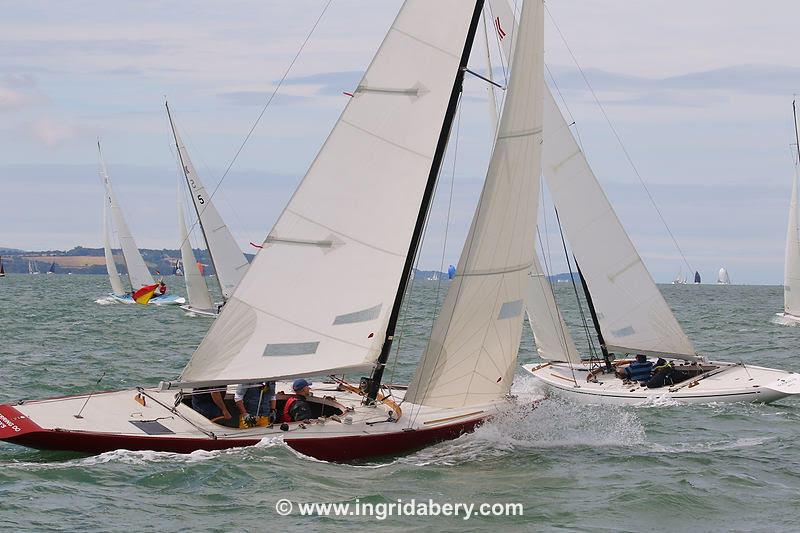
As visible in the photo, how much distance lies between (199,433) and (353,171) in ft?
13.2

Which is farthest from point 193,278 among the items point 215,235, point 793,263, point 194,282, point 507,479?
point 507,479

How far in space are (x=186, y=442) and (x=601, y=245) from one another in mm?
11551

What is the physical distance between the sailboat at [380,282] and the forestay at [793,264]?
115 ft

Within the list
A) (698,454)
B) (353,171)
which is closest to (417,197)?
(353,171)

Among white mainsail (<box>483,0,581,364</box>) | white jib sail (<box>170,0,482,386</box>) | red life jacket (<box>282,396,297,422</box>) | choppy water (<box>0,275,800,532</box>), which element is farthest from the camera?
white mainsail (<box>483,0,581,364</box>)

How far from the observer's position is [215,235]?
130 feet

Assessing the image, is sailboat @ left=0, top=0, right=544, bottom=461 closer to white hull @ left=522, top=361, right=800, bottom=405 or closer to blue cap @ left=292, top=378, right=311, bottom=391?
blue cap @ left=292, top=378, right=311, bottom=391

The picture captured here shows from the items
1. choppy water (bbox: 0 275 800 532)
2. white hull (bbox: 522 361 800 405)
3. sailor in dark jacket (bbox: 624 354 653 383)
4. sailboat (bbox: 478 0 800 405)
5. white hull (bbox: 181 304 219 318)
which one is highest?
sailboat (bbox: 478 0 800 405)

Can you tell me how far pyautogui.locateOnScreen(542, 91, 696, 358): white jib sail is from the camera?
2277cm

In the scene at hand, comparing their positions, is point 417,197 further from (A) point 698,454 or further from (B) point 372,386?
(A) point 698,454

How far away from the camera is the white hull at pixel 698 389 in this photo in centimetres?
2028

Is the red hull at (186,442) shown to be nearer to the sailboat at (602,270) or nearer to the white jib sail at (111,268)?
the sailboat at (602,270)

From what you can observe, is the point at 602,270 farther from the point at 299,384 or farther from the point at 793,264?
the point at 793,264

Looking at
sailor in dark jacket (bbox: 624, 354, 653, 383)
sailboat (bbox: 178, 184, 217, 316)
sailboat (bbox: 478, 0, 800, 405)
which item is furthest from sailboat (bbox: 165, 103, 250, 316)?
sailor in dark jacket (bbox: 624, 354, 653, 383)
